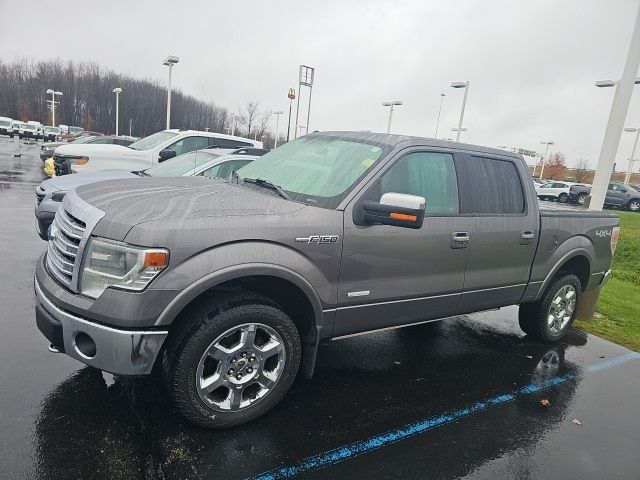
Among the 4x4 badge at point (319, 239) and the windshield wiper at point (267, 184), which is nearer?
the 4x4 badge at point (319, 239)

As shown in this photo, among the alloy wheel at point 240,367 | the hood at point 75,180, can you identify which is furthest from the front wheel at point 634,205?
the alloy wheel at point 240,367

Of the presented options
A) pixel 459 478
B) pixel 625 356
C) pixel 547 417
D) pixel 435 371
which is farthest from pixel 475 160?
pixel 625 356

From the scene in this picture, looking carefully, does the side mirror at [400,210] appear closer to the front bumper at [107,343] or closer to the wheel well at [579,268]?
the front bumper at [107,343]

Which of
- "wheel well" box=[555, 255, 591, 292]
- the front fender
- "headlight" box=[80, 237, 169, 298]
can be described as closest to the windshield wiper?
the front fender

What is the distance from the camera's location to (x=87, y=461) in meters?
2.59

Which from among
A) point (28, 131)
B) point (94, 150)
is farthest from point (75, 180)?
point (28, 131)

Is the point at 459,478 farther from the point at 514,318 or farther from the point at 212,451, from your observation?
the point at 514,318

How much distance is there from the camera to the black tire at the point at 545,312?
199 inches

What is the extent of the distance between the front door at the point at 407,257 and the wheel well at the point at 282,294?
0.76 feet

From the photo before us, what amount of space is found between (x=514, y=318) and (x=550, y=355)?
1225 mm

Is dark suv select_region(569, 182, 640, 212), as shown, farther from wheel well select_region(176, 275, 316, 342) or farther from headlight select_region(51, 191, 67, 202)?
wheel well select_region(176, 275, 316, 342)

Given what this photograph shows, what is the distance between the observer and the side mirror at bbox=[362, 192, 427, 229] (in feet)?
9.79

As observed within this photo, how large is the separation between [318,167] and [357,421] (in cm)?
196

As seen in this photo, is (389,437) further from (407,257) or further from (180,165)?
(180,165)
